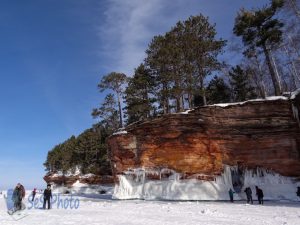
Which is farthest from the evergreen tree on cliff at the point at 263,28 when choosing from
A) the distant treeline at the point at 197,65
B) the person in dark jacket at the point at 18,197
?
the person in dark jacket at the point at 18,197

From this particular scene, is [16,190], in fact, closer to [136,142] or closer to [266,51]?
[136,142]

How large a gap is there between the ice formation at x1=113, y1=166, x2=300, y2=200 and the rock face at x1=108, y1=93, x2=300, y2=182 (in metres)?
0.50

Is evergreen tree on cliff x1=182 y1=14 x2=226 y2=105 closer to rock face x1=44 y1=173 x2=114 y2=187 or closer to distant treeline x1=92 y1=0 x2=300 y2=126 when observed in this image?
distant treeline x1=92 y1=0 x2=300 y2=126

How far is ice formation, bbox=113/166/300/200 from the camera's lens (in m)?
25.4

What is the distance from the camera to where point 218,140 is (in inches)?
1124

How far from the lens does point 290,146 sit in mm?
25688

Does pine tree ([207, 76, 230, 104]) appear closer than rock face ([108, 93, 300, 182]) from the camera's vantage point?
No

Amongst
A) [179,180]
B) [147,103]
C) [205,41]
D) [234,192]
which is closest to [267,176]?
[234,192]

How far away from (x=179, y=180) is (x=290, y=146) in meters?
9.83

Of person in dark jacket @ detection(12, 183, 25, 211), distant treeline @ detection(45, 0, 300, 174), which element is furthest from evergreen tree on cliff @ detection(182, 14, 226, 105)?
person in dark jacket @ detection(12, 183, 25, 211)

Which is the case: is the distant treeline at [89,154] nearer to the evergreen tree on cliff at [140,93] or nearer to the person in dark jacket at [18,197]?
the evergreen tree on cliff at [140,93]

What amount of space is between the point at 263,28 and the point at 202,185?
1640 cm

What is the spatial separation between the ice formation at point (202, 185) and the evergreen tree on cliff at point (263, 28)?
29.8ft

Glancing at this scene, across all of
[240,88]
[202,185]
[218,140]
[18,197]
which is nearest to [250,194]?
[202,185]
